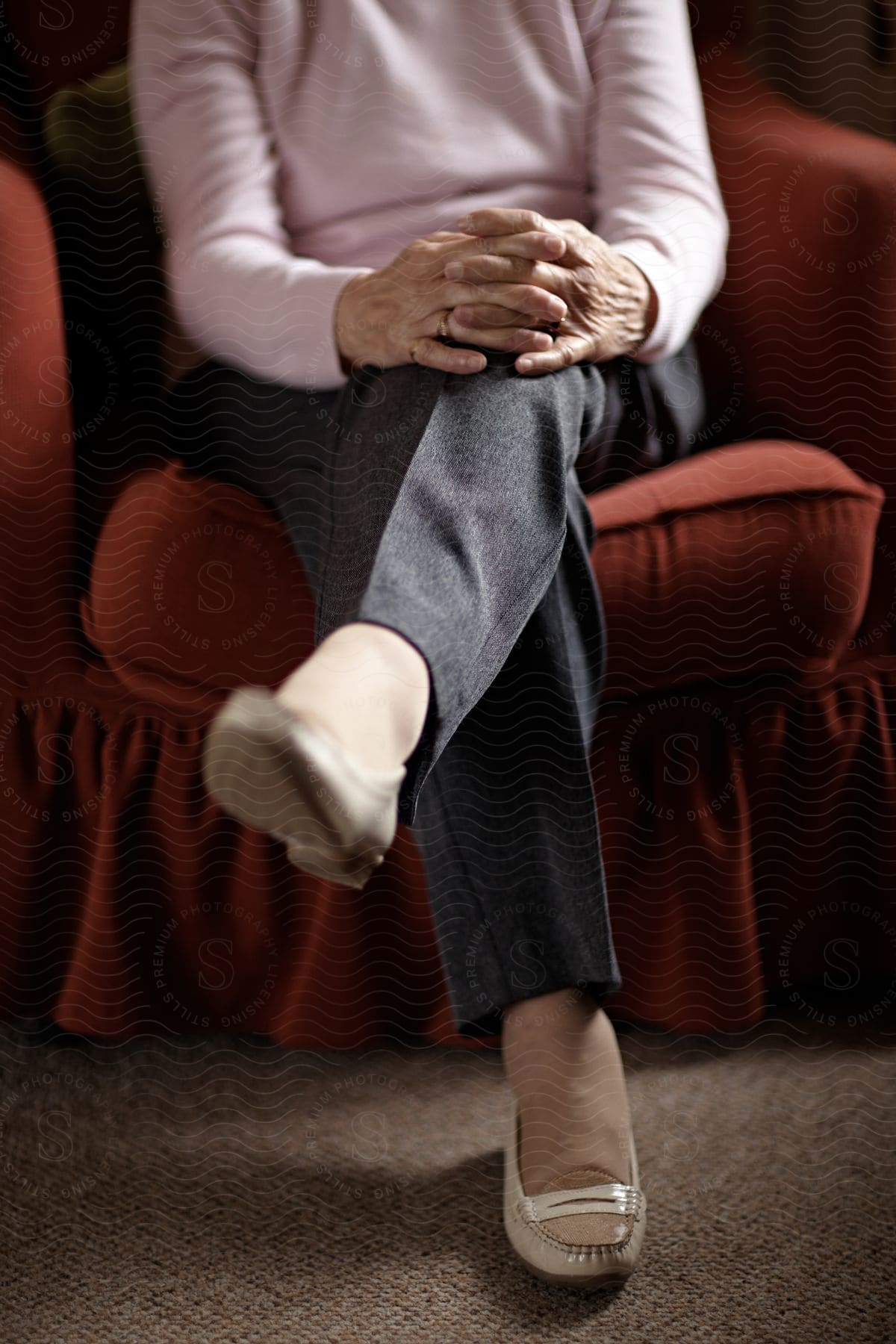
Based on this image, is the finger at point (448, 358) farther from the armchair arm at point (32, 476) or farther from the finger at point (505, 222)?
the armchair arm at point (32, 476)

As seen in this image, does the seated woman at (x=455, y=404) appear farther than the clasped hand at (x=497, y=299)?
No

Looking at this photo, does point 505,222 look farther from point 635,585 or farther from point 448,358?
point 635,585

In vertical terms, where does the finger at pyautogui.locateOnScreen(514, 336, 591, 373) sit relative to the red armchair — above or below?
above

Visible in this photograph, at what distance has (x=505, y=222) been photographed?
1.88 ft

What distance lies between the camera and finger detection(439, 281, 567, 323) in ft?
1.78

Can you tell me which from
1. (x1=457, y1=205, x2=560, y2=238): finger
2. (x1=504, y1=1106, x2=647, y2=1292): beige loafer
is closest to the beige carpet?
(x1=504, y1=1106, x2=647, y2=1292): beige loafer

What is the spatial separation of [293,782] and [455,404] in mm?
238

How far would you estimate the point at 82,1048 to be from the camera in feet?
2.27

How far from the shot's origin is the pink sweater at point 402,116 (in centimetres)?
71

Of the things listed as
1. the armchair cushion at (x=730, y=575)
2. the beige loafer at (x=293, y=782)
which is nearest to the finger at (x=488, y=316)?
the armchair cushion at (x=730, y=575)

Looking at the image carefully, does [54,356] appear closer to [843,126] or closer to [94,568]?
[94,568]

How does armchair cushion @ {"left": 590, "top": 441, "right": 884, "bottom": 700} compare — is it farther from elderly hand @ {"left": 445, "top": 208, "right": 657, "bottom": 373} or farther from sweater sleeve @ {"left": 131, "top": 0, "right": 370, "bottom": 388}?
sweater sleeve @ {"left": 131, "top": 0, "right": 370, "bottom": 388}

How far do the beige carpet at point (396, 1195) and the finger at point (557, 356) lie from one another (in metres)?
0.45

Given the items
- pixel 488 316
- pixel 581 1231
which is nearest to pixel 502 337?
pixel 488 316
